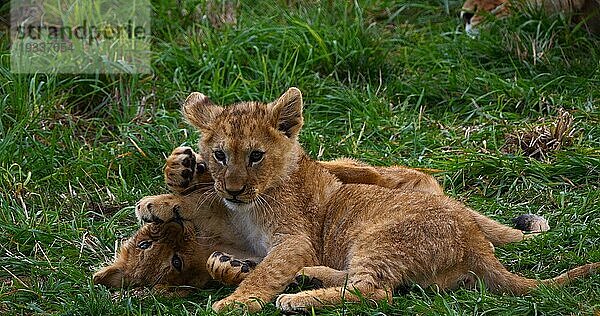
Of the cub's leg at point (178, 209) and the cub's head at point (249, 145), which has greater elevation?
the cub's head at point (249, 145)

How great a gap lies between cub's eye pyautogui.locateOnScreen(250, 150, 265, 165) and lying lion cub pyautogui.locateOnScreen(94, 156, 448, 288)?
1.14 ft

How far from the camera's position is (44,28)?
28.9 feet

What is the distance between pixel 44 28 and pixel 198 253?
12.5 feet

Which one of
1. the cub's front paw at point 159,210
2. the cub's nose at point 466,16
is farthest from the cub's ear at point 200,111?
the cub's nose at point 466,16

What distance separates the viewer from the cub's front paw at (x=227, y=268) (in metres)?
5.45

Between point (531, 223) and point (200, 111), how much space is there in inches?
79.5

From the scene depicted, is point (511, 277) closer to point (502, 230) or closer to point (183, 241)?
point (502, 230)

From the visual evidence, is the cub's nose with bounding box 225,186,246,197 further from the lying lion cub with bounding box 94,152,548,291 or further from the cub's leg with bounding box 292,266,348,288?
the cub's leg with bounding box 292,266,348,288

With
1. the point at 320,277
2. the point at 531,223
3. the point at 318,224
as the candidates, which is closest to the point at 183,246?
the point at 318,224

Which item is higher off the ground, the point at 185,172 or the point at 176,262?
the point at 185,172

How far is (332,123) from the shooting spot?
8.20 metres

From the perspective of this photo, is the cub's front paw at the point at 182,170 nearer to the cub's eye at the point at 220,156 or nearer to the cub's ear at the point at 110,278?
Answer: the cub's eye at the point at 220,156

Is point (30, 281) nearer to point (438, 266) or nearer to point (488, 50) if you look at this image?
point (438, 266)

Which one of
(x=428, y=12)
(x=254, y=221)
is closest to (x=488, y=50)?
(x=428, y=12)
